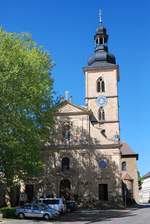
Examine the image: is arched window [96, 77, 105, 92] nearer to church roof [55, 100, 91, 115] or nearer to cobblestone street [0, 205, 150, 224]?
church roof [55, 100, 91, 115]

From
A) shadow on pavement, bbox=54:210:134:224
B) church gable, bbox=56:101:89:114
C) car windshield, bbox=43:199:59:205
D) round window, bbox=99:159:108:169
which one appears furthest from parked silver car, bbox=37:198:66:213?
church gable, bbox=56:101:89:114

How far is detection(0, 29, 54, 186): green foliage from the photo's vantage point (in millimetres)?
29891

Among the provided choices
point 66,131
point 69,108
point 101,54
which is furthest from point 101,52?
point 66,131

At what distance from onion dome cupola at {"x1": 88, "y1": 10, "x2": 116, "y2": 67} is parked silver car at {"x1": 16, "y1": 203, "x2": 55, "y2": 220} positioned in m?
34.0

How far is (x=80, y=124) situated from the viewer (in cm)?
5241

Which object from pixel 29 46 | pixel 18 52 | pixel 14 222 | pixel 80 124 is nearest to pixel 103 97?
pixel 80 124

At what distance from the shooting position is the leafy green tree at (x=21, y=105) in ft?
98.1

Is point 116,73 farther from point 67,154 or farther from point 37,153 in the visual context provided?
point 37,153

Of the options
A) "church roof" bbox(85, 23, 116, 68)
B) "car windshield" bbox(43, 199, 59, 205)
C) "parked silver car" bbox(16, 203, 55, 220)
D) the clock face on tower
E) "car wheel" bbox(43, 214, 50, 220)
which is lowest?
"car wheel" bbox(43, 214, 50, 220)

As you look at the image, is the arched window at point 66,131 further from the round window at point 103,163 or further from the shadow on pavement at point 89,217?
the shadow on pavement at point 89,217

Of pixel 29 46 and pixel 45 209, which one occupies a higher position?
pixel 29 46

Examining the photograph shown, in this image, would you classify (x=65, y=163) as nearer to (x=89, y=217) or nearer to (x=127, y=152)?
(x=89, y=217)

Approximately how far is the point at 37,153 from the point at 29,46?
32.7 ft

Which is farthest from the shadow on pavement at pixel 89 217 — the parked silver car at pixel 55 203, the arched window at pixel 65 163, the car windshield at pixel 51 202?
the arched window at pixel 65 163
